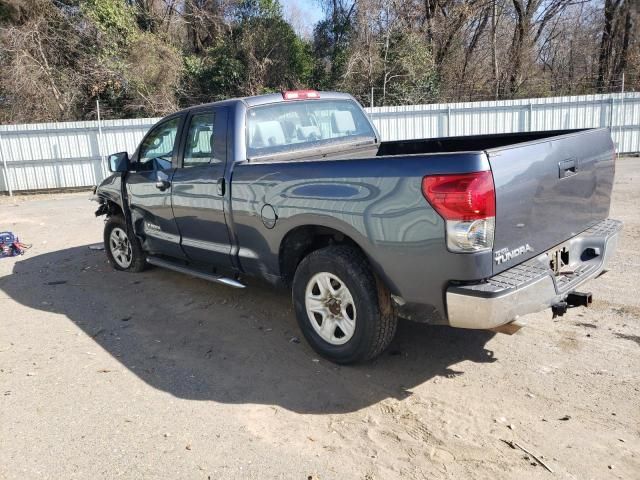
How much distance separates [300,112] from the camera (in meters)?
5.18

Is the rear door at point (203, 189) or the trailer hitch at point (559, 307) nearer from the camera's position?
the trailer hitch at point (559, 307)

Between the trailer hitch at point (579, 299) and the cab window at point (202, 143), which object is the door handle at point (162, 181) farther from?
the trailer hitch at point (579, 299)

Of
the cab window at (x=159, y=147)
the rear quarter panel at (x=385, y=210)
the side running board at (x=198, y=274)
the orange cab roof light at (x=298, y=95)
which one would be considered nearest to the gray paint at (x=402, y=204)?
the rear quarter panel at (x=385, y=210)

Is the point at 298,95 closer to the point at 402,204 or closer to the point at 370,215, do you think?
the point at 370,215

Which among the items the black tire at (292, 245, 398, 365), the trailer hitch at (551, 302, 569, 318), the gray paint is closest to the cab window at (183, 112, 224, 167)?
the gray paint

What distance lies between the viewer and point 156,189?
225 inches

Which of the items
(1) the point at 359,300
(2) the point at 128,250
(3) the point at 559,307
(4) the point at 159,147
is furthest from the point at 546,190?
(2) the point at 128,250

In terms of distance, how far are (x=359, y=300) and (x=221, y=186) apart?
5.70 feet

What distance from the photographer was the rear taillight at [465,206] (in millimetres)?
3029

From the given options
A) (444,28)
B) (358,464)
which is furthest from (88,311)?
(444,28)

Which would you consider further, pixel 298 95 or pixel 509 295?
pixel 298 95

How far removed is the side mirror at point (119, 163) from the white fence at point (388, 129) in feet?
35.6

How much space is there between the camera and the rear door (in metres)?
4.80

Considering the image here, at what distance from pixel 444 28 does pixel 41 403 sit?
914 inches
